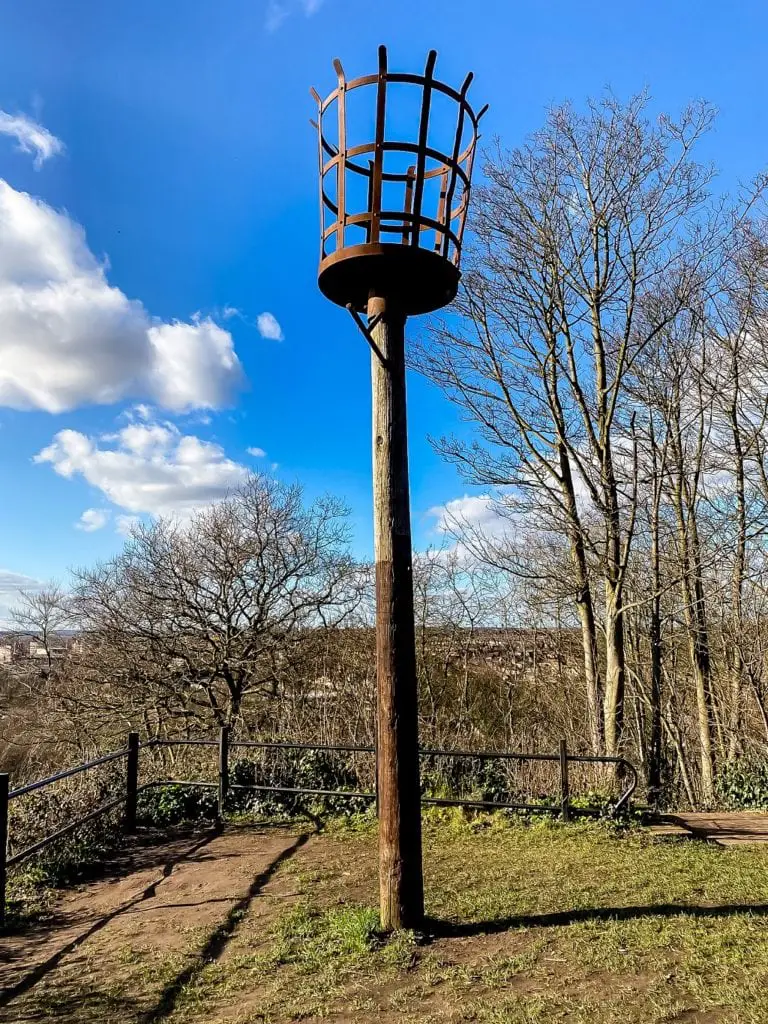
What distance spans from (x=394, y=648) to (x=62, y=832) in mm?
3140

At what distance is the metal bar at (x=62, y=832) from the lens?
4.61m

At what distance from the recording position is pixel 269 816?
7.05 m

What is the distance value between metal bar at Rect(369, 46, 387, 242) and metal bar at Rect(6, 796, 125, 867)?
4.65m

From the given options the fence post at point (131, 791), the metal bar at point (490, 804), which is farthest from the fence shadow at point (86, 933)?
the metal bar at point (490, 804)

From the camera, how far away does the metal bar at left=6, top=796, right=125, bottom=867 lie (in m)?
4.61

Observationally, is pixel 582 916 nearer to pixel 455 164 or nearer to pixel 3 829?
pixel 3 829

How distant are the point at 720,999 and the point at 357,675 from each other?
10697 millimetres

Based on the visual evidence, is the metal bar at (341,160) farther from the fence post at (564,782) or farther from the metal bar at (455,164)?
the fence post at (564,782)

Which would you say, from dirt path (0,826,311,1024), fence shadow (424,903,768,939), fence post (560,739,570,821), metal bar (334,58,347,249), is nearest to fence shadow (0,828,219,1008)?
dirt path (0,826,311,1024)

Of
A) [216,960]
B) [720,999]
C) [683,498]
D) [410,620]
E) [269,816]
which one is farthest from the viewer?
[683,498]

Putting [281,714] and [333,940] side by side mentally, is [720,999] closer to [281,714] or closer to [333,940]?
[333,940]

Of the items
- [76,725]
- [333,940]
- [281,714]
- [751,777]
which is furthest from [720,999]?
[76,725]

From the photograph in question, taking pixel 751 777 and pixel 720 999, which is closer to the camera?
pixel 720 999

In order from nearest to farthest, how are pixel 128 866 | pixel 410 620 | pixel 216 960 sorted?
pixel 216 960 < pixel 410 620 < pixel 128 866
